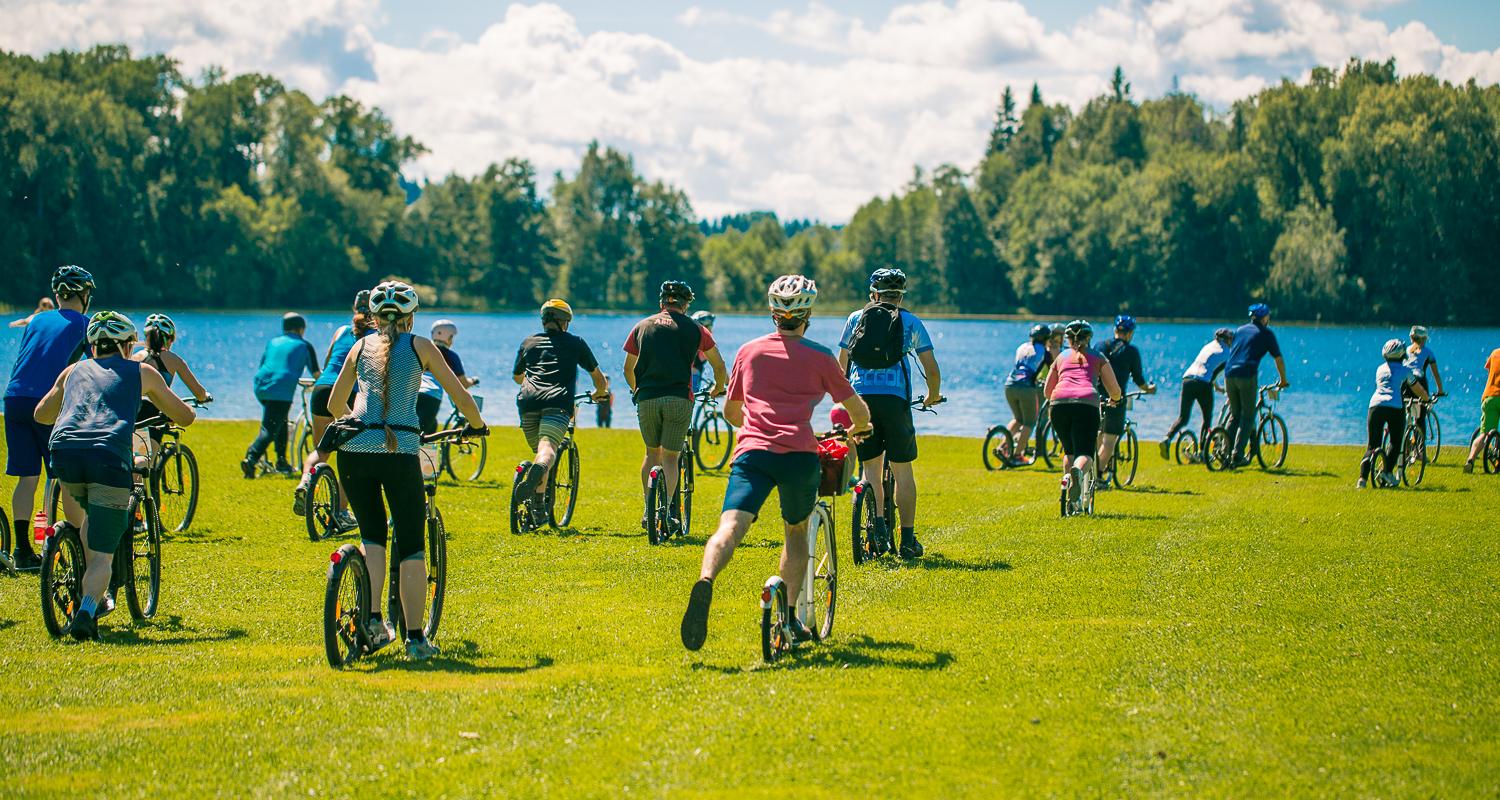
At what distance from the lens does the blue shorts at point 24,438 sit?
31.8 ft

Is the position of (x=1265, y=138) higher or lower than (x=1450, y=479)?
higher

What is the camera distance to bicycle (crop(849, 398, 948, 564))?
10.4 meters

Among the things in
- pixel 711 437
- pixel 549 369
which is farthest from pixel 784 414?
pixel 711 437

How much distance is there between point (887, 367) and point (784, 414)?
130 inches

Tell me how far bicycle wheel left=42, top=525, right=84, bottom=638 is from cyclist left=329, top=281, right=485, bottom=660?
1.84 metres

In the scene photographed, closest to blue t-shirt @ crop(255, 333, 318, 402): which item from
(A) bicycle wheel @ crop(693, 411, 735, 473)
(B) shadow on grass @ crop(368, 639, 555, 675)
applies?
(A) bicycle wheel @ crop(693, 411, 735, 473)

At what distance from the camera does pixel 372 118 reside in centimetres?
11250

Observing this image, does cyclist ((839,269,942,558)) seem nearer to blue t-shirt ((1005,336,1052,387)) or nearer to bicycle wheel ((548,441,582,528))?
bicycle wheel ((548,441,582,528))

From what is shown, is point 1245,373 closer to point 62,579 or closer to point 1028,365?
point 1028,365

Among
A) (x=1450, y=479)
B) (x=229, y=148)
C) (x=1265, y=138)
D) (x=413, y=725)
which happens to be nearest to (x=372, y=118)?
(x=229, y=148)

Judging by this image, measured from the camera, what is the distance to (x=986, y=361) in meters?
66.9

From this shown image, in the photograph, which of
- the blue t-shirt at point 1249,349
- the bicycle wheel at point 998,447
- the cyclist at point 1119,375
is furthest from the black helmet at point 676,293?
the blue t-shirt at point 1249,349

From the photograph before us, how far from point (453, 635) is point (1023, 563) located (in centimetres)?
467

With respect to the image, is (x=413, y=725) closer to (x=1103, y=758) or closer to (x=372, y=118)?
(x=1103, y=758)
